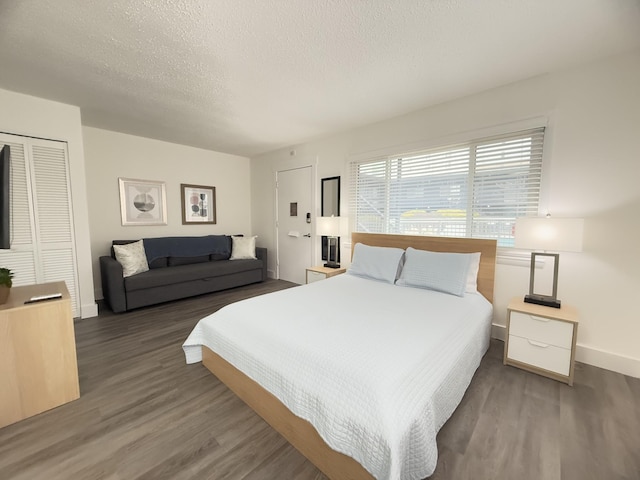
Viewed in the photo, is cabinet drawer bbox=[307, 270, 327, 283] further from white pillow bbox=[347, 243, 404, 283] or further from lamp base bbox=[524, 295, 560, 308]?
lamp base bbox=[524, 295, 560, 308]

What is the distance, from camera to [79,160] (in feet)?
9.99

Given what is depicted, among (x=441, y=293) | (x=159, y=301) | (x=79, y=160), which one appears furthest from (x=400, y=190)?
(x=79, y=160)

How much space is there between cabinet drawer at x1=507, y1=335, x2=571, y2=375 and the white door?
9.60 feet

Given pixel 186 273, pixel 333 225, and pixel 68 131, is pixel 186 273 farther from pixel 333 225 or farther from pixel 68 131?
pixel 333 225

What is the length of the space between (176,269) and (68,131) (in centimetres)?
199

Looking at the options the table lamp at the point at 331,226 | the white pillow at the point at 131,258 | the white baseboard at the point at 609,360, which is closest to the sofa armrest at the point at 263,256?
the table lamp at the point at 331,226

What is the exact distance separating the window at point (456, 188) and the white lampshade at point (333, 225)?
10.7 inches

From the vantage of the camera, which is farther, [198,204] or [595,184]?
[198,204]

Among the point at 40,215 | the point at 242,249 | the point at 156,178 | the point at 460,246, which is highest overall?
the point at 156,178

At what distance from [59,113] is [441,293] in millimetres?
4388

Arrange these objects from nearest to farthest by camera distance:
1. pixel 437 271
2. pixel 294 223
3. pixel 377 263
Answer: pixel 437 271 < pixel 377 263 < pixel 294 223

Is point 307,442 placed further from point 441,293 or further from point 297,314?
point 441,293

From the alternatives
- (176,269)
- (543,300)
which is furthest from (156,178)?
(543,300)

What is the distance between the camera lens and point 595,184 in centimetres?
216
